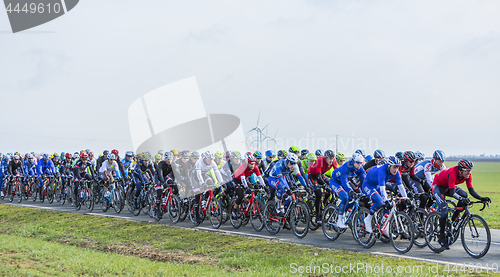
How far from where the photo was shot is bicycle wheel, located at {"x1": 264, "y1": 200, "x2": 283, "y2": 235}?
40.2 feet

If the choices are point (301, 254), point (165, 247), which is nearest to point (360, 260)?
point (301, 254)

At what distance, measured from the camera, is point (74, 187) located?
1958cm

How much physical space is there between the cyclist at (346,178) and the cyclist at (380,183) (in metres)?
0.56

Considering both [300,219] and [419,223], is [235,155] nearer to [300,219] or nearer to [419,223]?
[300,219]

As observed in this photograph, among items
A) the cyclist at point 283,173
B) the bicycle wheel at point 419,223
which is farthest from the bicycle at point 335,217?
the bicycle wheel at point 419,223

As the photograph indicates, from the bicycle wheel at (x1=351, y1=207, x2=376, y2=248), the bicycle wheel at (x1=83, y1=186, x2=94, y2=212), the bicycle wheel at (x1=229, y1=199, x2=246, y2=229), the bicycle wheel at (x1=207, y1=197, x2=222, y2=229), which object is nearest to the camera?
the bicycle wheel at (x1=351, y1=207, x2=376, y2=248)

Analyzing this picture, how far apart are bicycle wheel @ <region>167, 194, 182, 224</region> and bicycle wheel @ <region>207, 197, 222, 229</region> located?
1.50 meters

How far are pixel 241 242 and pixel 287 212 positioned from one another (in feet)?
5.29

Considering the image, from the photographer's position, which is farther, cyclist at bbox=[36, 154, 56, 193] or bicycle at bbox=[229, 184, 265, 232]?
cyclist at bbox=[36, 154, 56, 193]

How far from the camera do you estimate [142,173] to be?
1656 cm

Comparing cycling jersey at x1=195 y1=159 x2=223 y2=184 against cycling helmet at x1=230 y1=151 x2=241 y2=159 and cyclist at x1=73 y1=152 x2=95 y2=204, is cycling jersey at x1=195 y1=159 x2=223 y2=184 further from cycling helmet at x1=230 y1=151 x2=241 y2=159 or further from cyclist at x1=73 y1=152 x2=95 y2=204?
cyclist at x1=73 y1=152 x2=95 y2=204

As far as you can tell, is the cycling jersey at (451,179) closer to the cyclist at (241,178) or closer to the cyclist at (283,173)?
the cyclist at (283,173)

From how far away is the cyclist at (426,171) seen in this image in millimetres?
11537

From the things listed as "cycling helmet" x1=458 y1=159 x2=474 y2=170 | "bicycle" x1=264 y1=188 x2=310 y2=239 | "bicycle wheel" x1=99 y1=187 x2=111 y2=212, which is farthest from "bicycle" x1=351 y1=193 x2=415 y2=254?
"bicycle wheel" x1=99 y1=187 x2=111 y2=212
